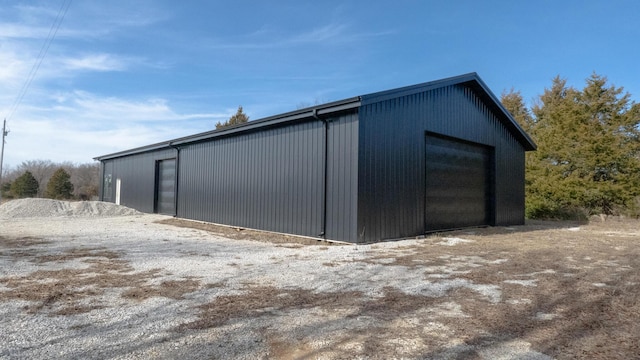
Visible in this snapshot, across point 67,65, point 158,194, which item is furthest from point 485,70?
point 67,65

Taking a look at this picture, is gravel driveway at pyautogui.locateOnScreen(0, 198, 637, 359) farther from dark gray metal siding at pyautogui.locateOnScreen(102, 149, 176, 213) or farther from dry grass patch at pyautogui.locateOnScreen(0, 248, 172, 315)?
dark gray metal siding at pyautogui.locateOnScreen(102, 149, 176, 213)

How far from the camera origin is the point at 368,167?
8.80 meters

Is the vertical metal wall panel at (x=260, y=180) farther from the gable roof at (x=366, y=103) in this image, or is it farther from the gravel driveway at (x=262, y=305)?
the gravel driveway at (x=262, y=305)

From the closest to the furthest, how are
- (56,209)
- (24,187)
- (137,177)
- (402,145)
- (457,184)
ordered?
1. (402,145)
2. (457,184)
3. (56,209)
4. (137,177)
5. (24,187)

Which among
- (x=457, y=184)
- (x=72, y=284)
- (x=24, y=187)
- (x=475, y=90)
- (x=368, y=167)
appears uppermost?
(x=475, y=90)

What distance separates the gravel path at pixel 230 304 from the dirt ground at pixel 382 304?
0.02 meters

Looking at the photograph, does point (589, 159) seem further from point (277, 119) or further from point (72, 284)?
point (72, 284)

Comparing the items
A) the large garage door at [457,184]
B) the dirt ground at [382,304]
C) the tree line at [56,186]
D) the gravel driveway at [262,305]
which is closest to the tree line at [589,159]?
the large garage door at [457,184]

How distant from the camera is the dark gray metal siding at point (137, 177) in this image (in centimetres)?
1762

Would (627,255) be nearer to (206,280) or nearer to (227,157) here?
(206,280)

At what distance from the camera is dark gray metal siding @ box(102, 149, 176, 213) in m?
17.6

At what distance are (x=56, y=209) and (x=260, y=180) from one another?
39.7ft

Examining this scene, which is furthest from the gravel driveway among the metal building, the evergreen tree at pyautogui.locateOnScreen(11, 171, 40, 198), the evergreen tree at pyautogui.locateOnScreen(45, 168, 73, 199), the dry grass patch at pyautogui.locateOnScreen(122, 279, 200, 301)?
the evergreen tree at pyautogui.locateOnScreen(11, 171, 40, 198)

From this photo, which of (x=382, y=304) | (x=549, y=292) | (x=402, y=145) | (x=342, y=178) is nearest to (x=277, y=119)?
(x=342, y=178)
